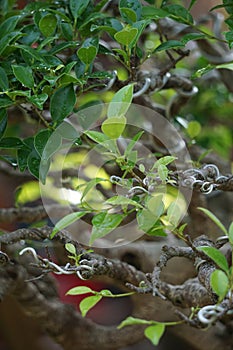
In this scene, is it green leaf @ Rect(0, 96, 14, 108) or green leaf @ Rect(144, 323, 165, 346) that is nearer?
green leaf @ Rect(144, 323, 165, 346)

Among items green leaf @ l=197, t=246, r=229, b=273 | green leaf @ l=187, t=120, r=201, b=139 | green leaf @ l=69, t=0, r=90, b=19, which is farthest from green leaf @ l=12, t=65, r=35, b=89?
green leaf @ l=187, t=120, r=201, b=139

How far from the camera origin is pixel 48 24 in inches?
22.9

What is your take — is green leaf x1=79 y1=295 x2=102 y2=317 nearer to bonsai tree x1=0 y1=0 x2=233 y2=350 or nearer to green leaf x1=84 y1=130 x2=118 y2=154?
bonsai tree x1=0 y1=0 x2=233 y2=350

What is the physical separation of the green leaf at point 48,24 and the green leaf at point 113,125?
16 centimetres

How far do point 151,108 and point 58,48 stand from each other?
0.79ft

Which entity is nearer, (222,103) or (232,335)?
(232,335)

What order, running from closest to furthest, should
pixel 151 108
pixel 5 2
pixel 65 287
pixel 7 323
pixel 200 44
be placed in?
1. pixel 5 2
2. pixel 151 108
3. pixel 200 44
4. pixel 7 323
5. pixel 65 287

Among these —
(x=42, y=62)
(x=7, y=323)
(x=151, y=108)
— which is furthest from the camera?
(x=7, y=323)

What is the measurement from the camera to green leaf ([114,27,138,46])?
1.68 feet

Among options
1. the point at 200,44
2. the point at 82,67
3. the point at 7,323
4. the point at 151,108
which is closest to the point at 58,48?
the point at 82,67

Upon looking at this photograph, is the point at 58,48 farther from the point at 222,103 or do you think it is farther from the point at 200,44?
the point at 222,103

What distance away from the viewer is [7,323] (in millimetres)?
1360

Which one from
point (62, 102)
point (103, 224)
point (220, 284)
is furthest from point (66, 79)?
point (220, 284)

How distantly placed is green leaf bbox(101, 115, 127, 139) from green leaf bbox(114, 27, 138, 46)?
0.27 feet
